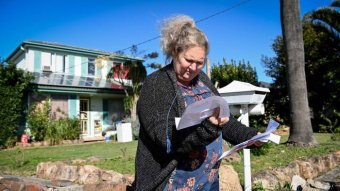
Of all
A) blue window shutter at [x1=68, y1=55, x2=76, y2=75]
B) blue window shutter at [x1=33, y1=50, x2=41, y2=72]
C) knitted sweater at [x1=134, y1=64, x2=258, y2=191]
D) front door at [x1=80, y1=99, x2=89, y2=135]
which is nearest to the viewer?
knitted sweater at [x1=134, y1=64, x2=258, y2=191]

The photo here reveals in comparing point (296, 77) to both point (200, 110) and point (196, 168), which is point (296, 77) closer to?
point (196, 168)

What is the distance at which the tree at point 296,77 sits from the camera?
7547 millimetres

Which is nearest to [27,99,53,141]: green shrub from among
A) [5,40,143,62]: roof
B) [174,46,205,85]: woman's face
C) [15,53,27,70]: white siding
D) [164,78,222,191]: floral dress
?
[5,40,143,62]: roof

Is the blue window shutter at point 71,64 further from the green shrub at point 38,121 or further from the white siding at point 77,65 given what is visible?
the green shrub at point 38,121

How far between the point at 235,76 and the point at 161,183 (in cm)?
1623

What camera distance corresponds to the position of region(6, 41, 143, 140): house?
17.3 metres

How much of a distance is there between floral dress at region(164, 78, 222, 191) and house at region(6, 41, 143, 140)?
1565 centimetres

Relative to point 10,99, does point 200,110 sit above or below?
below

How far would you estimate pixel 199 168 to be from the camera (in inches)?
71.2

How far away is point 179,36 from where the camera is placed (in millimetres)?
1788

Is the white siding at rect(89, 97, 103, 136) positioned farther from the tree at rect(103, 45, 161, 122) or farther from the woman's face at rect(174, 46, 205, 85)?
the woman's face at rect(174, 46, 205, 85)

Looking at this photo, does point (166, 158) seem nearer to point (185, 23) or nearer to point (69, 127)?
point (185, 23)

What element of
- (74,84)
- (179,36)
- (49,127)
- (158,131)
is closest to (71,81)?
(74,84)

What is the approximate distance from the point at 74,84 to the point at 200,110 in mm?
17862
